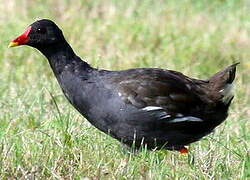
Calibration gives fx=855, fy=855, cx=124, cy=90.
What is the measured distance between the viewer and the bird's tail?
261 inches

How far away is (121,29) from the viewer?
10242 mm

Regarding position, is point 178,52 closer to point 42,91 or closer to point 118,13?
point 118,13

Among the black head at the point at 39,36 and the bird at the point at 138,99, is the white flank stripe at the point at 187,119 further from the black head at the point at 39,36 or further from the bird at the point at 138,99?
the black head at the point at 39,36

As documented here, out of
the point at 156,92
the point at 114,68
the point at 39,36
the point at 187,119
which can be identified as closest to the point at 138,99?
the point at 156,92

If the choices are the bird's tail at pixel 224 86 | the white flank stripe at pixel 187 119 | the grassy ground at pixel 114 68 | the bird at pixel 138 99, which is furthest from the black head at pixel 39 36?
the bird's tail at pixel 224 86

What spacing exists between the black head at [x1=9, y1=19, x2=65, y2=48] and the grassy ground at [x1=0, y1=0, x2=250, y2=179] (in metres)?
0.59

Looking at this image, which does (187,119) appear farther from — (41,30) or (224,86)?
(41,30)

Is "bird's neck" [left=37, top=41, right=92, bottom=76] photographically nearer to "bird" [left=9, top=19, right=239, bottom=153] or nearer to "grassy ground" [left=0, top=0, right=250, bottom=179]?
"bird" [left=9, top=19, right=239, bottom=153]

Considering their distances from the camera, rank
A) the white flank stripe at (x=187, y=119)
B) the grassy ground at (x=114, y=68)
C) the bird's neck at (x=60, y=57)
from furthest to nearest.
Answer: the bird's neck at (x=60, y=57) < the white flank stripe at (x=187, y=119) < the grassy ground at (x=114, y=68)

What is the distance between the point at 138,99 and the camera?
6.30 meters

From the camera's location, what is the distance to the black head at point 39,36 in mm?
6465

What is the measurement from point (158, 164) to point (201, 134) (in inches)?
30.9

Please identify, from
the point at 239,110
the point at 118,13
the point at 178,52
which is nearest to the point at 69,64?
the point at 239,110

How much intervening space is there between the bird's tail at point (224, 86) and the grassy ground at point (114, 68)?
0.33 metres
